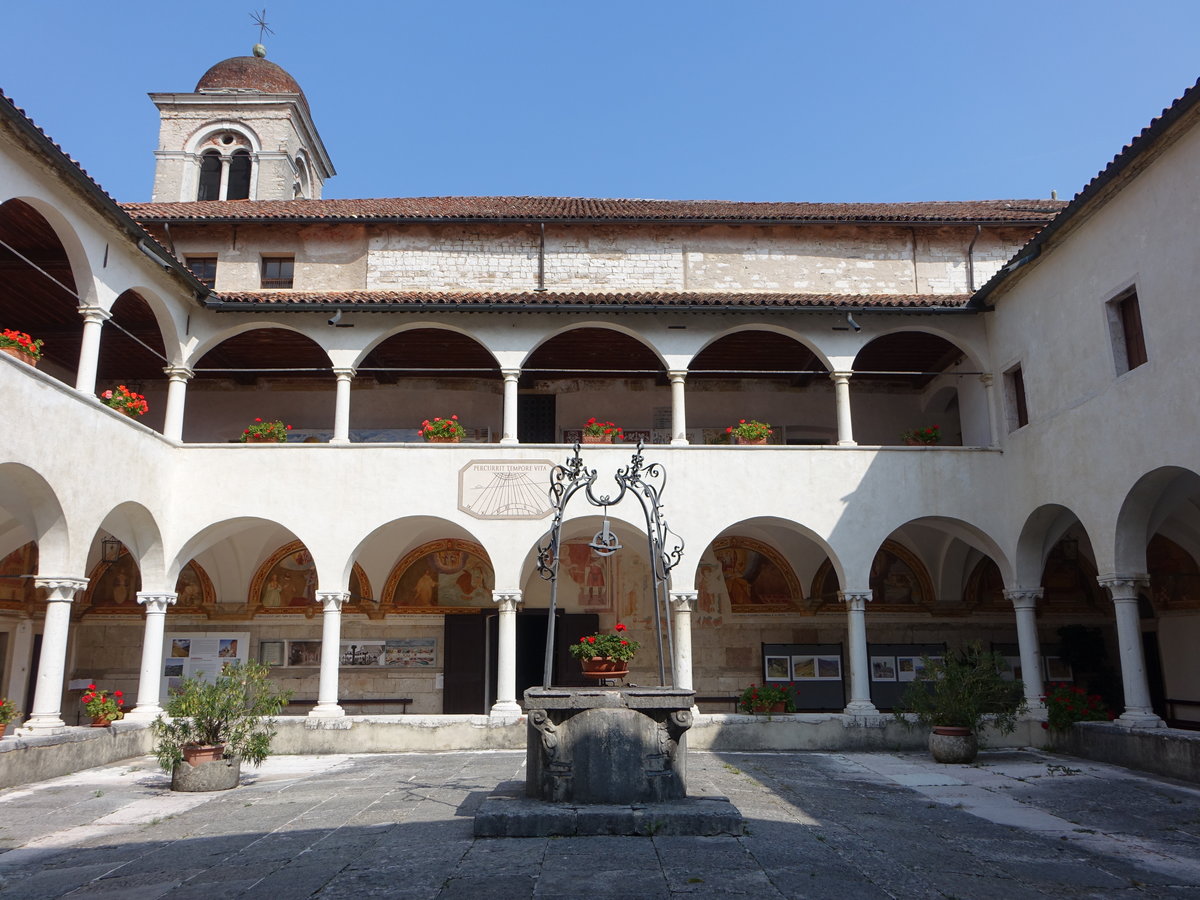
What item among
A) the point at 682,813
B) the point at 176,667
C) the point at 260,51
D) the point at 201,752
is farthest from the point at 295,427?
A: the point at 260,51

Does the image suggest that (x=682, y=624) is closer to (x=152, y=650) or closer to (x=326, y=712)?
(x=326, y=712)

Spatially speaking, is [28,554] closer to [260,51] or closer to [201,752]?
[201,752]

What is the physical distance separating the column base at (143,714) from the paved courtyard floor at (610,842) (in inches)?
69.8

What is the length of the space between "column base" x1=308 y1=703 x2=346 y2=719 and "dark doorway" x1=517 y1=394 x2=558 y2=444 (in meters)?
6.08

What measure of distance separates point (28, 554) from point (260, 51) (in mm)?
20905

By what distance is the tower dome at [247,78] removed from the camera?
2786 centimetres

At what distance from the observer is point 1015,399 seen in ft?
46.3

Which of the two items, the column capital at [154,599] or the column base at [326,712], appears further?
the column capital at [154,599]

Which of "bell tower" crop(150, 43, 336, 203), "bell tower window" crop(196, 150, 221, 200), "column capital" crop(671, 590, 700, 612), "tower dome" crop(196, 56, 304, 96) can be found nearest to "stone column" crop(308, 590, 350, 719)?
"column capital" crop(671, 590, 700, 612)

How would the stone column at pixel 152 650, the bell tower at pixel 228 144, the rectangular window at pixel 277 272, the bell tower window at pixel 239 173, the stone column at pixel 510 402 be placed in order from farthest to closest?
the bell tower window at pixel 239 173 → the bell tower at pixel 228 144 → the rectangular window at pixel 277 272 → the stone column at pixel 510 402 → the stone column at pixel 152 650

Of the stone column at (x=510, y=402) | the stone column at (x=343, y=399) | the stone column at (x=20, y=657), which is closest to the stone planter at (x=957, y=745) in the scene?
the stone column at (x=510, y=402)

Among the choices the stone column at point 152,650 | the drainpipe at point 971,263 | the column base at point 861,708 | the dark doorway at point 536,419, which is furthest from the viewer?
the dark doorway at point 536,419

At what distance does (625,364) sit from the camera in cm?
1697

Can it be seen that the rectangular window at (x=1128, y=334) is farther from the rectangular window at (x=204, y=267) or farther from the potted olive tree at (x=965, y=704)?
the rectangular window at (x=204, y=267)
